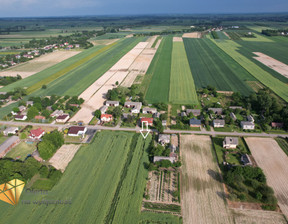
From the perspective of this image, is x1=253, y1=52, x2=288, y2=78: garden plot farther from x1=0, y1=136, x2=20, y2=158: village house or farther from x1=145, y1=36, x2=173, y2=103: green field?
x1=0, y1=136, x2=20, y2=158: village house

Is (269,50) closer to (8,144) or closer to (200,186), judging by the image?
(200,186)

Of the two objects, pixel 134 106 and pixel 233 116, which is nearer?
pixel 233 116

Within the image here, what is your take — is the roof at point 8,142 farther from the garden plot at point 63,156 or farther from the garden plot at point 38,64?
the garden plot at point 38,64

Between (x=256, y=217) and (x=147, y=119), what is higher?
(x=147, y=119)

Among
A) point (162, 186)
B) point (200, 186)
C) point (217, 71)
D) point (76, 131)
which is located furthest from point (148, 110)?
point (217, 71)

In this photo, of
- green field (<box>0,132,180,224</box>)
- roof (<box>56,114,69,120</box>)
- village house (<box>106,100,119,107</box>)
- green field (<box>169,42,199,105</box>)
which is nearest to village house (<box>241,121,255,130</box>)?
green field (<box>169,42,199,105</box>)

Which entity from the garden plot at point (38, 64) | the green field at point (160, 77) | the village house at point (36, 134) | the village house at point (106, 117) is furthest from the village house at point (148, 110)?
the garden plot at point (38, 64)

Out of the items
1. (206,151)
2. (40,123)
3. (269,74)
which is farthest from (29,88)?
(269,74)
